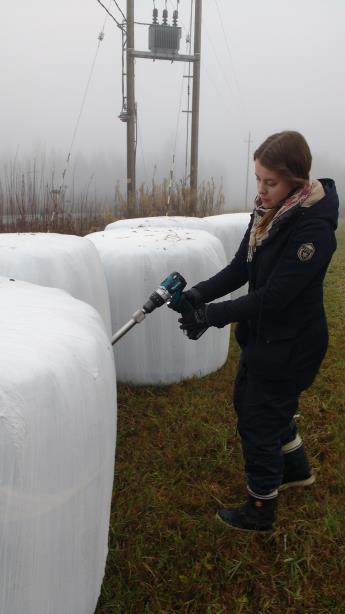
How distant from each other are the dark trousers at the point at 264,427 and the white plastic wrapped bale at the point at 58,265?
3.48ft

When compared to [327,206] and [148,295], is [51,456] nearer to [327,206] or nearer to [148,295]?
[327,206]

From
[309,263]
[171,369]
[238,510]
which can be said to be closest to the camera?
[309,263]

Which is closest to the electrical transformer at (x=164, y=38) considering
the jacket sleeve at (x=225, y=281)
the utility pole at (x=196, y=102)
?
the utility pole at (x=196, y=102)

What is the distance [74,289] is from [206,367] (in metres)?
1.30

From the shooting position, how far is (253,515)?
7.11ft

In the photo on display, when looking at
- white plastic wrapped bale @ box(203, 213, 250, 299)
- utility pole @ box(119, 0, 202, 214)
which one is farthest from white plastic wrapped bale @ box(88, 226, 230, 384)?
utility pole @ box(119, 0, 202, 214)

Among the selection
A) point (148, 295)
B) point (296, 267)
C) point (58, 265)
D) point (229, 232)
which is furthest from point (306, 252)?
point (229, 232)

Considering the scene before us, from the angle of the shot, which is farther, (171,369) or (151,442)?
(171,369)

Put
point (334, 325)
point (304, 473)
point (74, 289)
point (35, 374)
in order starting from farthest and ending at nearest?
point (334, 325) < point (74, 289) < point (304, 473) < point (35, 374)

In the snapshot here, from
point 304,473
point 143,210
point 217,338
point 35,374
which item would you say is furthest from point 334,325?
point 143,210

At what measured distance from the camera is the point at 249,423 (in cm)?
208

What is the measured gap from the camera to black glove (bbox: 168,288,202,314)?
2062mm

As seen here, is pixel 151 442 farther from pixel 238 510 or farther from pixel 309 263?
pixel 309 263

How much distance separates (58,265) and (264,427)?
1333mm
